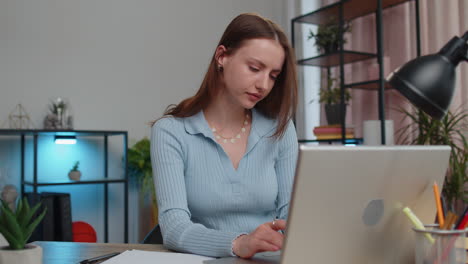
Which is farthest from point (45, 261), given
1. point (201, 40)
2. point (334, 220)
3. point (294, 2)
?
point (294, 2)

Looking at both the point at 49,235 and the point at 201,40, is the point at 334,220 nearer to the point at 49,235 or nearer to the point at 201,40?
the point at 49,235

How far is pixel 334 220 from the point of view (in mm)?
709

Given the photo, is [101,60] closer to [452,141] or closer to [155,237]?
[155,237]

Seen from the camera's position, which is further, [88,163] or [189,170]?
[88,163]

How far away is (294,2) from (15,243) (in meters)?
3.52

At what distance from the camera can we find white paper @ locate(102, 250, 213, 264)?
0.94 meters

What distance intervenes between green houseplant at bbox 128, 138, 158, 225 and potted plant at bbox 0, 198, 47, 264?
8.03 ft

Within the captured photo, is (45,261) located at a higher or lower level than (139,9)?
lower

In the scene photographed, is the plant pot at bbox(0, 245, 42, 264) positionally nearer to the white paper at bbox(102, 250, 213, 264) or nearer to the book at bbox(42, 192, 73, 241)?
the white paper at bbox(102, 250, 213, 264)

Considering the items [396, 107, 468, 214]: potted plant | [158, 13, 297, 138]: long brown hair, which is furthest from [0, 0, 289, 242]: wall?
[158, 13, 297, 138]: long brown hair

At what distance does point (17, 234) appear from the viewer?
73 centimetres

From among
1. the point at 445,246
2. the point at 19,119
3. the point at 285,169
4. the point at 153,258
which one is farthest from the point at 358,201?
the point at 19,119

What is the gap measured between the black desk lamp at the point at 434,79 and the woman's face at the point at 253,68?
61cm

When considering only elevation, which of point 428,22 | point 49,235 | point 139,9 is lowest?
point 49,235
